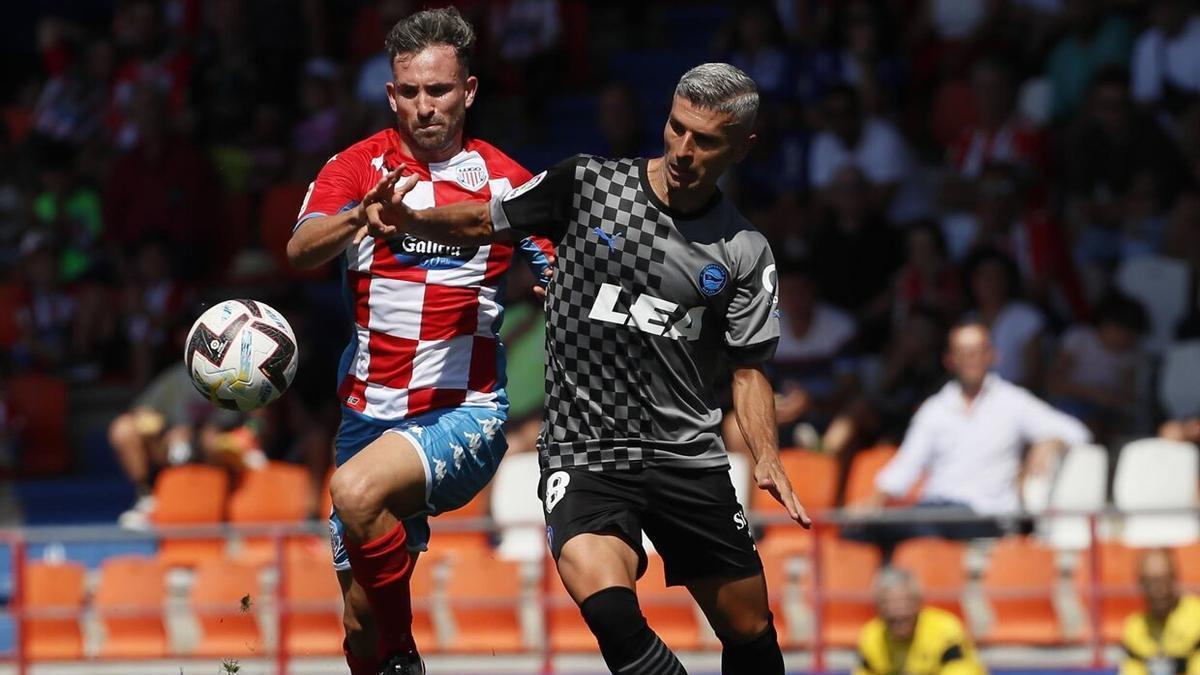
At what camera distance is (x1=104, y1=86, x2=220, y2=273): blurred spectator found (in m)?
16.6

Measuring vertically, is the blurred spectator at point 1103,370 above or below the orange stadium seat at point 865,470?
above

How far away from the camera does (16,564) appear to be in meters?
12.4

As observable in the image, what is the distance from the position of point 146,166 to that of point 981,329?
7866 mm

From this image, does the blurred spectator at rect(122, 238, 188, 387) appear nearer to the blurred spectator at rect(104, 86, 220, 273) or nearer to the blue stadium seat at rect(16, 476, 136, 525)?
the blurred spectator at rect(104, 86, 220, 273)

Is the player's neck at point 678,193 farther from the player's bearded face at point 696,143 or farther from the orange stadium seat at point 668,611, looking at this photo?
the orange stadium seat at point 668,611

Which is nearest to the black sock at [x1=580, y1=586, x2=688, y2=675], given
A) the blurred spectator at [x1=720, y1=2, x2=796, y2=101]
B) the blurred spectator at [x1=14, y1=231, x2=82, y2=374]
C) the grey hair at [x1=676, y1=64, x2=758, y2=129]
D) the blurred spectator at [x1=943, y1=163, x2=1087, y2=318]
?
the grey hair at [x1=676, y1=64, x2=758, y2=129]

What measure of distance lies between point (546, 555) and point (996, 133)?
15.9ft

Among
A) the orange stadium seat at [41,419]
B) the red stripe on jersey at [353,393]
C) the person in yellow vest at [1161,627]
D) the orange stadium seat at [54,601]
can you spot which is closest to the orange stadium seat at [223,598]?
the orange stadium seat at [54,601]

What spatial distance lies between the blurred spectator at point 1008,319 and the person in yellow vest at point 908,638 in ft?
7.89

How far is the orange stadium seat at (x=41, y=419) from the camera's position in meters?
16.2

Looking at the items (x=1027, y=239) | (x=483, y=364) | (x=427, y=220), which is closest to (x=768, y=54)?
(x=1027, y=239)

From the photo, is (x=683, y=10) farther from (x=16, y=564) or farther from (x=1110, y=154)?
(x=16, y=564)

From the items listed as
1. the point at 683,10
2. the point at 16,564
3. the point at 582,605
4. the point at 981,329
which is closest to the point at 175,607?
the point at 16,564

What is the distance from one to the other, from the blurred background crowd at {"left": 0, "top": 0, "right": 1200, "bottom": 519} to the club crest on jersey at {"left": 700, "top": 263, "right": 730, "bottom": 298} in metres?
6.09
